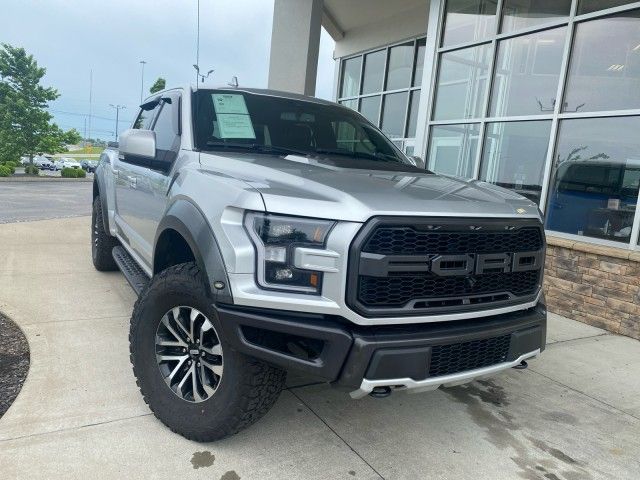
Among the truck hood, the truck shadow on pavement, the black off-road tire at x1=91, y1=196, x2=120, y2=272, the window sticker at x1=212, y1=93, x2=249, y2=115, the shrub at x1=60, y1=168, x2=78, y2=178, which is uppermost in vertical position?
the window sticker at x1=212, y1=93, x2=249, y2=115

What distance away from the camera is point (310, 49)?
10547mm

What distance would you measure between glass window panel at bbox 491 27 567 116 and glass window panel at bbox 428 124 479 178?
577 millimetres

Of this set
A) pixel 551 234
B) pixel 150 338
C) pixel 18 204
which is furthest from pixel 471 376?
pixel 18 204

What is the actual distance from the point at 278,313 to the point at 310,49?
9395 mm

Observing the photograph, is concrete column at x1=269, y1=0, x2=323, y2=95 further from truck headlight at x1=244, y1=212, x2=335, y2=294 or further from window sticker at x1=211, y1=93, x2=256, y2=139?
truck headlight at x1=244, y1=212, x2=335, y2=294

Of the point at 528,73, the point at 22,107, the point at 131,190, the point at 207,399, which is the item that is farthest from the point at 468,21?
the point at 22,107

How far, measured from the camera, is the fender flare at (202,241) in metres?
2.25

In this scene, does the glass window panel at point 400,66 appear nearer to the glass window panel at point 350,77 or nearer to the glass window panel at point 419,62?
the glass window panel at point 419,62

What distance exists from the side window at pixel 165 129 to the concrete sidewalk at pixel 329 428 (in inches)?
60.4

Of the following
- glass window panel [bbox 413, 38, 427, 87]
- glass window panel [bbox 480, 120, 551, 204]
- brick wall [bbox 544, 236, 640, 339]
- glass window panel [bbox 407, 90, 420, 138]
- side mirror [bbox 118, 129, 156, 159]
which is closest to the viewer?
side mirror [bbox 118, 129, 156, 159]

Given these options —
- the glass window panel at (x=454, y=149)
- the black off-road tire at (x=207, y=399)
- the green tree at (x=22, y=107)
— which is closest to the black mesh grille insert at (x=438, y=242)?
the black off-road tire at (x=207, y=399)

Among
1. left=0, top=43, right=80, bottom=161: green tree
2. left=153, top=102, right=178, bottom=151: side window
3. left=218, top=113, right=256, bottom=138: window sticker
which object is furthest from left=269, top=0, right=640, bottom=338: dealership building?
left=0, top=43, right=80, bottom=161: green tree

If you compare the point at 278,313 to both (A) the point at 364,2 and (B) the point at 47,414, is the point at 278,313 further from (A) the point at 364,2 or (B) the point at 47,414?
(A) the point at 364,2

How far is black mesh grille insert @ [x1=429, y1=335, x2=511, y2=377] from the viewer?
7.52 ft
